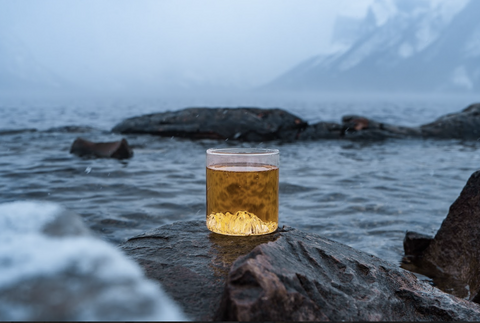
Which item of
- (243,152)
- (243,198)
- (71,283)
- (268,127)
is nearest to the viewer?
(71,283)

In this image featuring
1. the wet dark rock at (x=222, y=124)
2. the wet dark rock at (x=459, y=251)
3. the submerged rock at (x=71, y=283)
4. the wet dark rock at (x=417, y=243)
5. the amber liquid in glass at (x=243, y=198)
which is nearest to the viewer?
the submerged rock at (x=71, y=283)

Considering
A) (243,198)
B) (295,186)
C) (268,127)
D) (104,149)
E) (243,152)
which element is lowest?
(295,186)

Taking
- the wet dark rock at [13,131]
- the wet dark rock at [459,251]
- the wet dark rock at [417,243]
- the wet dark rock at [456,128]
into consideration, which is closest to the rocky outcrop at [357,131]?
the wet dark rock at [456,128]

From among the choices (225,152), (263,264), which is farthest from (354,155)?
(263,264)

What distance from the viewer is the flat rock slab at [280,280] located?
1.45 m

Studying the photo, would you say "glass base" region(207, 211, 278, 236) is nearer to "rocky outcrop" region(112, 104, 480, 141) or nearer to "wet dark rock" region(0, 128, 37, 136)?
"rocky outcrop" region(112, 104, 480, 141)

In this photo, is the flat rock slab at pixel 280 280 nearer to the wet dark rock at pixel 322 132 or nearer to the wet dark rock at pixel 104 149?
the wet dark rock at pixel 104 149

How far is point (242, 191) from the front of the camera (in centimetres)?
233

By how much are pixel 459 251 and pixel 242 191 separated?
8.33 ft

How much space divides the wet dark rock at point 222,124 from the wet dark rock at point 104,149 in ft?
14.9

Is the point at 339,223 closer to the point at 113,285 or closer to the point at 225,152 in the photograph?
the point at 225,152

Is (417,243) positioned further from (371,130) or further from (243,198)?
(371,130)

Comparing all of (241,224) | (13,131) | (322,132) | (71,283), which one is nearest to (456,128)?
(322,132)

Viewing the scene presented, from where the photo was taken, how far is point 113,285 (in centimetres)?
104
